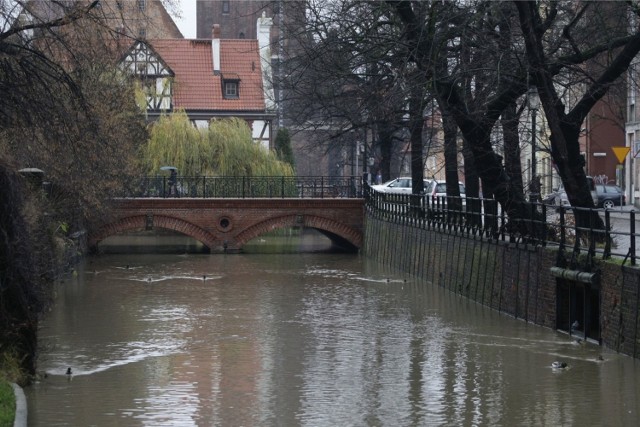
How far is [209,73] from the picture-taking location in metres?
79.4

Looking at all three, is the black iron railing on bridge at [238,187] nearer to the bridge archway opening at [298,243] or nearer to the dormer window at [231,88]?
the bridge archway opening at [298,243]

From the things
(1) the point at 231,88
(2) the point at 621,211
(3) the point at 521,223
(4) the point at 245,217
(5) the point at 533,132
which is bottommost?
(4) the point at 245,217

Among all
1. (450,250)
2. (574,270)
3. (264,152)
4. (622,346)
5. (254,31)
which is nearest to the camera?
(622,346)

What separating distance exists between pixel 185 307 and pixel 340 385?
1243cm

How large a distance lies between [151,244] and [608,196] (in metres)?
20.0

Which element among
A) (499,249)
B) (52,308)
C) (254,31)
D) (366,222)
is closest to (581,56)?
(499,249)

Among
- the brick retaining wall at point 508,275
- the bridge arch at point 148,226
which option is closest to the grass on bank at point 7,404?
the brick retaining wall at point 508,275

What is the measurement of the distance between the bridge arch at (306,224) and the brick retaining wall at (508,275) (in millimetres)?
7630

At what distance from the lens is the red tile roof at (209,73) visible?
77.6 meters

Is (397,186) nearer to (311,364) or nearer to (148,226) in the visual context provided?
(148,226)

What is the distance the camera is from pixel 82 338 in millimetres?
25719

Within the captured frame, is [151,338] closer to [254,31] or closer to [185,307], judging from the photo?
[185,307]

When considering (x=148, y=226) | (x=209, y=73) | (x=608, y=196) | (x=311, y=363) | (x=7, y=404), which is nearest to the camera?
(x=7, y=404)

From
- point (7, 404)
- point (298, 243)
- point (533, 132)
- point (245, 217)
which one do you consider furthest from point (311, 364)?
point (298, 243)
